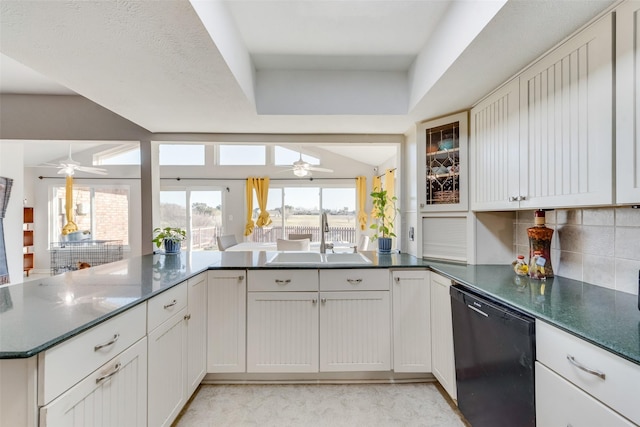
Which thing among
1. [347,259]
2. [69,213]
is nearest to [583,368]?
[347,259]

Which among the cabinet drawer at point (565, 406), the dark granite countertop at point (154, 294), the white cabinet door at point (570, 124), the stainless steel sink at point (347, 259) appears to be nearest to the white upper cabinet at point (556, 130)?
the white cabinet door at point (570, 124)

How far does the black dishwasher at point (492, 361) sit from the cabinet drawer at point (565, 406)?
0.04 meters

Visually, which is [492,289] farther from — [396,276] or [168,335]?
[168,335]

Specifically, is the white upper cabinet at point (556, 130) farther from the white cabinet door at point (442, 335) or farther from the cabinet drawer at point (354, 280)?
the cabinet drawer at point (354, 280)

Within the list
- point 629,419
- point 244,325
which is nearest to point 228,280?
point 244,325

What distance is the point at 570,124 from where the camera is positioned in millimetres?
1219

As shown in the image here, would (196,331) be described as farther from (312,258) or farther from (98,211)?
(98,211)

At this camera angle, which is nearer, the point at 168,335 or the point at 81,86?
the point at 168,335

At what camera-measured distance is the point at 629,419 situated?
2.48ft

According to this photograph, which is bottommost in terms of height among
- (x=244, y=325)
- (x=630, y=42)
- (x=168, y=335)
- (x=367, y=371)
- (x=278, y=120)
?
(x=367, y=371)

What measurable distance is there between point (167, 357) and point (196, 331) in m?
0.35

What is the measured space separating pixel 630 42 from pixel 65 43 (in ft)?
7.57

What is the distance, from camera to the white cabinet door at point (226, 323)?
1.95 metres

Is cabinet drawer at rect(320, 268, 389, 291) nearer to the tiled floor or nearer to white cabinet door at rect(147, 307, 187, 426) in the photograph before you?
the tiled floor
